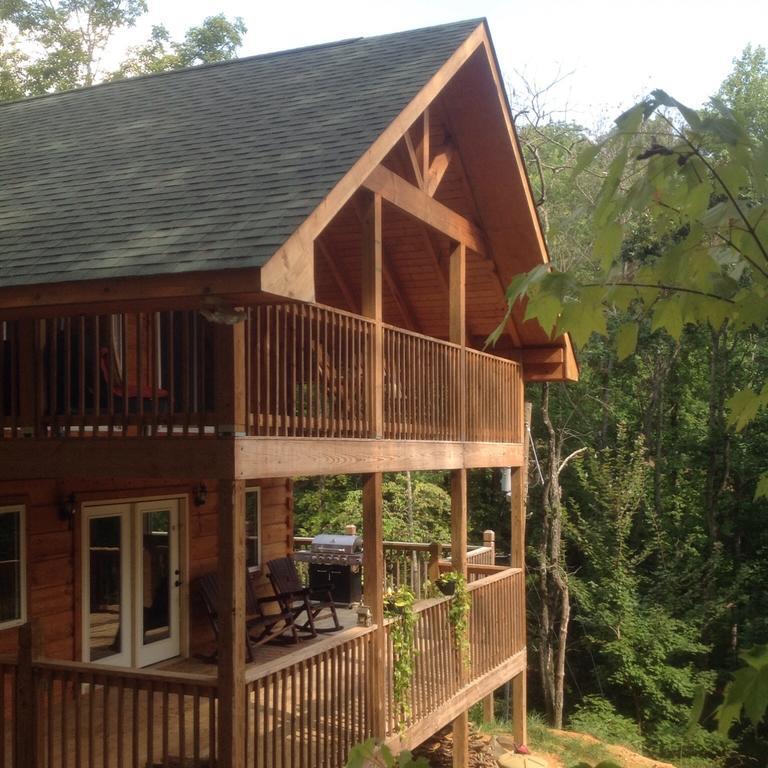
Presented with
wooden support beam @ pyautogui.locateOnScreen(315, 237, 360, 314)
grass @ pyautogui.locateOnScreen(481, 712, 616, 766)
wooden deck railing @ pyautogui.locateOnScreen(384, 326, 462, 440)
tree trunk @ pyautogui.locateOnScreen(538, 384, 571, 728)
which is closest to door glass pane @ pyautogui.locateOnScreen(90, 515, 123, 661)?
wooden deck railing @ pyautogui.locateOnScreen(384, 326, 462, 440)

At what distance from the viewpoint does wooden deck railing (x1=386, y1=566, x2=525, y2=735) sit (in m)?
9.80

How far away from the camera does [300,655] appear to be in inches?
294

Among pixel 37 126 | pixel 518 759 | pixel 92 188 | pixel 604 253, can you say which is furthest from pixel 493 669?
pixel 604 253

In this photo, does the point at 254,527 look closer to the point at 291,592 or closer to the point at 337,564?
the point at 337,564

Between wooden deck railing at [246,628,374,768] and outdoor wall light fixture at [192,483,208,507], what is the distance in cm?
337

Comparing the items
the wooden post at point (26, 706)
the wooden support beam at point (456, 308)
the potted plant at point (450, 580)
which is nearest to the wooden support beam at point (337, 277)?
the wooden support beam at point (456, 308)

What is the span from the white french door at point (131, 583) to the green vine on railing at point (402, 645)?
2777 mm

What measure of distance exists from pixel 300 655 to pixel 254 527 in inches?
218

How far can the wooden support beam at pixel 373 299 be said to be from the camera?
28.5 ft

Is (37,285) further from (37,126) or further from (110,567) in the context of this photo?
(37,126)

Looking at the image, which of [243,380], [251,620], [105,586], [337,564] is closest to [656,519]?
[337,564]

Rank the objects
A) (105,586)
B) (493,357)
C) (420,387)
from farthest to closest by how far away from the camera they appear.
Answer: (493,357) < (105,586) < (420,387)

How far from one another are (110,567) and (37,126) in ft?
17.0

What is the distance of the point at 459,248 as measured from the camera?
11.0 metres
